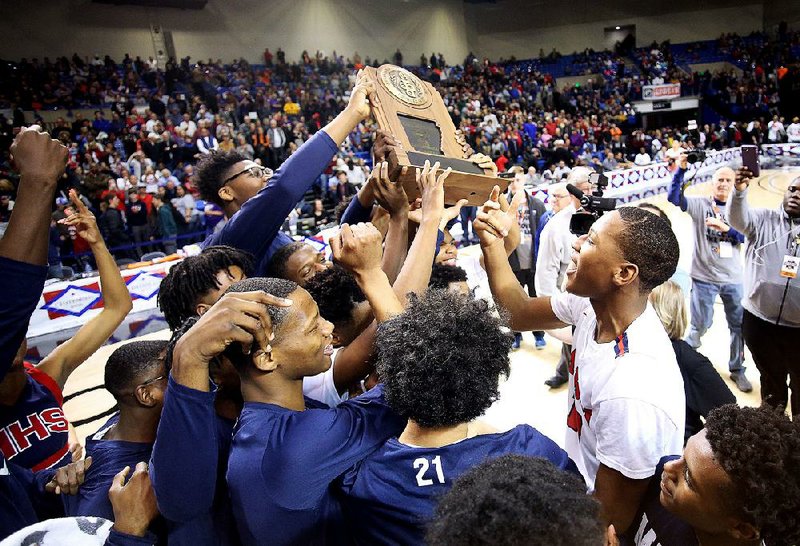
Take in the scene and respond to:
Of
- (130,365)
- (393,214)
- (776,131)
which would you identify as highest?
(776,131)

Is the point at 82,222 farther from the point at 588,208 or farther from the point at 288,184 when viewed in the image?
the point at 588,208

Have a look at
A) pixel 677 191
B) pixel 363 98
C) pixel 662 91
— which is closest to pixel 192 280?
pixel 363 98

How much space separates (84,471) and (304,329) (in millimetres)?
825

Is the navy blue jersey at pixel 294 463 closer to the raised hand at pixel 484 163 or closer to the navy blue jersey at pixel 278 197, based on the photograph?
the navy blue jersey at pixel 278 197

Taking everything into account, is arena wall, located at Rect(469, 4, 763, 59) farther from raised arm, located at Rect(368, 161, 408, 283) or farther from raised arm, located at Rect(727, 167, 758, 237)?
raised arm, located at Rect(368, 161, 408, 283)

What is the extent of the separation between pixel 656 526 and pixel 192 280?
1.71 meters

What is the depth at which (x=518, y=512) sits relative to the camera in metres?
0.88

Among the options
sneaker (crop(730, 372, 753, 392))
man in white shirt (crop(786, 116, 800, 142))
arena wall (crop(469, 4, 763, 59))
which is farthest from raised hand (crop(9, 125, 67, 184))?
arena wall (crop(469, 4, 763, 59))

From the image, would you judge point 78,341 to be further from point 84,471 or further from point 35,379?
point 84,471

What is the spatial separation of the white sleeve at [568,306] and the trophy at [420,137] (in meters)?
0.58

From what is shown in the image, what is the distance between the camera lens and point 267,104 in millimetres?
17031

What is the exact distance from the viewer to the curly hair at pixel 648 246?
170cm

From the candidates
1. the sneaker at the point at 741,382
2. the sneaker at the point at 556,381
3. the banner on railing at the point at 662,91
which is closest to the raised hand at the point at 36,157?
the sneaker at the point at 556,381

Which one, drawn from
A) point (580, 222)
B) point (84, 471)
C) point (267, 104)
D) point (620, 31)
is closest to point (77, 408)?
point (84, 471)
